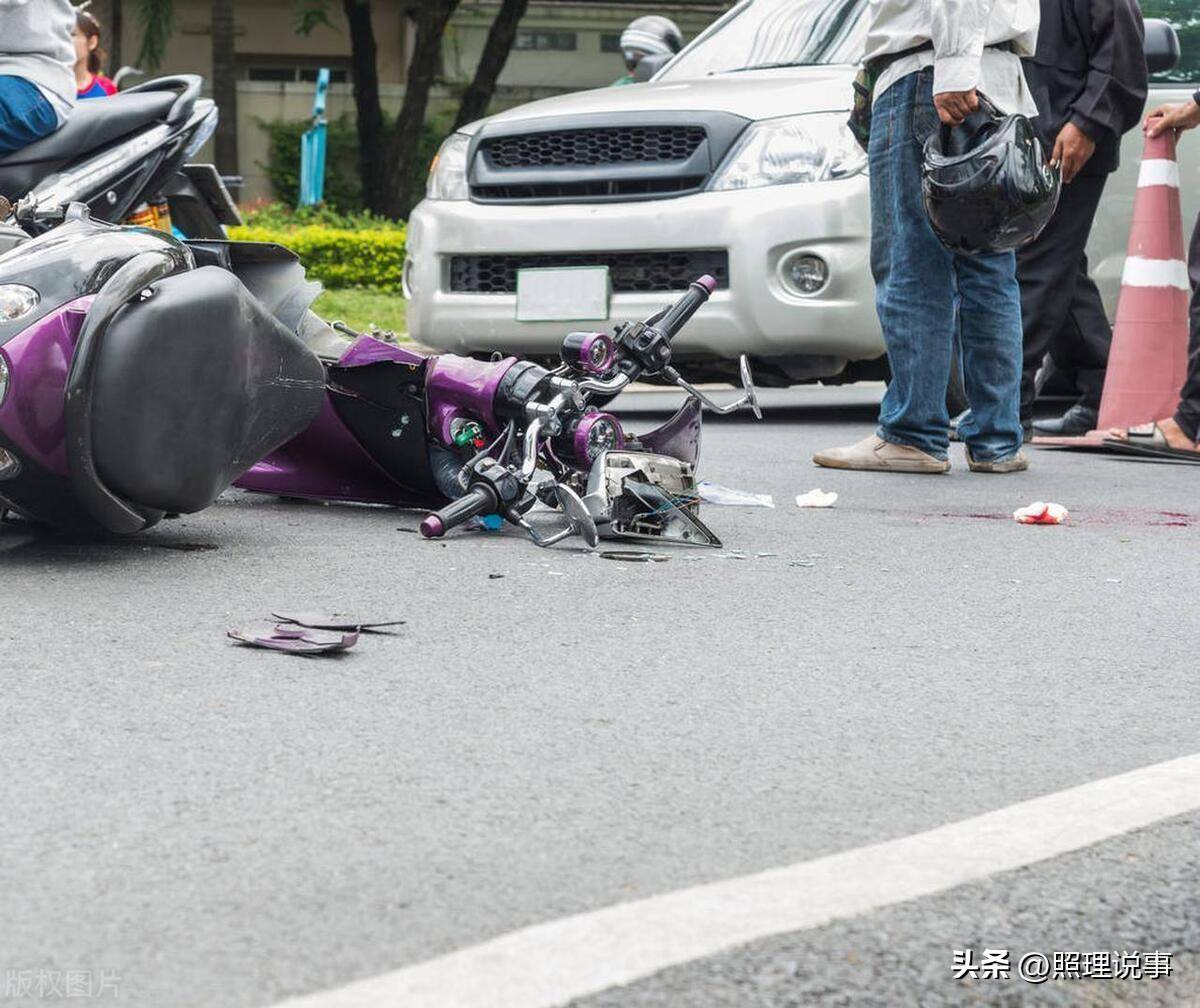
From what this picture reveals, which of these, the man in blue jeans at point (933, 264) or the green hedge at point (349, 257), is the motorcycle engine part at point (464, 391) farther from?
the green hedge at point (349, 257)

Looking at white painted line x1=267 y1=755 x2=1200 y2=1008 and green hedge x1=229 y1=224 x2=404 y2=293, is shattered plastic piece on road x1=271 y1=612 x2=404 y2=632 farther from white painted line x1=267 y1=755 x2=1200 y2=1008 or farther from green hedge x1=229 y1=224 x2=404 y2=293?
green hedge x1=229 y1=224 x2=404 y2=293

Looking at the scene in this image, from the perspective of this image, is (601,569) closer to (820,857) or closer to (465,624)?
(465,624)

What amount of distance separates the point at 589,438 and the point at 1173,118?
3.46 meters

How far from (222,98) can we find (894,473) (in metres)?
21.5

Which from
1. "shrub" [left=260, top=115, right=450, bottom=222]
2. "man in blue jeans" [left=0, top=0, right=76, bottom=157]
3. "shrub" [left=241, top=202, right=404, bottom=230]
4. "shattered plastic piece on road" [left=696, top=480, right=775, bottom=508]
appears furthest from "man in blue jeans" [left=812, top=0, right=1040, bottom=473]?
"shrub" [left=260, top=115, right=450, bottom=222]

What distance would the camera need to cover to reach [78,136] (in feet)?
18.8

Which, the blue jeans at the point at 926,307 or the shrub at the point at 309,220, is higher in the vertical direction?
the blue jeans at the point at 926,307

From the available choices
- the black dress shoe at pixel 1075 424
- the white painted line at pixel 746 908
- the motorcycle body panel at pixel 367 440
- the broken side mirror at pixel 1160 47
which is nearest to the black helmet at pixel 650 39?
the black dress shoe at pixel 1075 424

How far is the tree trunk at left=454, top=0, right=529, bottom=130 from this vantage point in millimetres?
23906

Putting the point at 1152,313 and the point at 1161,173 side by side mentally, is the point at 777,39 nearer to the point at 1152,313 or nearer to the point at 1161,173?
the point at 1161,173

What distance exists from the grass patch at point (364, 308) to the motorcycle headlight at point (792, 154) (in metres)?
6.77

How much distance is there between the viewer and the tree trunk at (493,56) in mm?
23906

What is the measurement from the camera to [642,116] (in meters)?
7.42

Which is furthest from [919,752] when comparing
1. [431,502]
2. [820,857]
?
[431,502]
